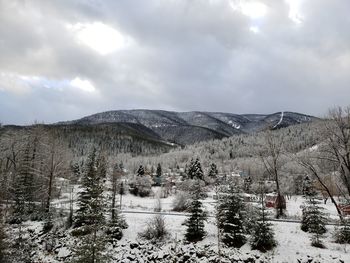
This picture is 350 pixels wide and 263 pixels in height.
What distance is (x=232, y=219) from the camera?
76.1 ft

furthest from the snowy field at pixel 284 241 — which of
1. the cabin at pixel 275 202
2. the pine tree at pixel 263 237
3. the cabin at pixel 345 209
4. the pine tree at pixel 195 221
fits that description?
the cabin at pixel 345 209

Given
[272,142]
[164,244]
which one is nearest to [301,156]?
[272,142]

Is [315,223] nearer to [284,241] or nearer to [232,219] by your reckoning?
[284,241]

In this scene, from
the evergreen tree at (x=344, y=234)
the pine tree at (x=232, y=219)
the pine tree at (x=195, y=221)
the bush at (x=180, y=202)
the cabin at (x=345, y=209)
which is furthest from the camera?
the bush at (x=180, y=202)

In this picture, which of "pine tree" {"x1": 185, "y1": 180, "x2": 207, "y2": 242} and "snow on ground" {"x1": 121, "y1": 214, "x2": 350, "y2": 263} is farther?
"pine tree" {"x1": 185, "y1": 180, "x2": 207, "y2": 242}

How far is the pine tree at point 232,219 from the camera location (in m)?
22.9

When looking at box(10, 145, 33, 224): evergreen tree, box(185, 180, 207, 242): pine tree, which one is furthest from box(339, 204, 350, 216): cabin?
box(10, 145, 33, 224): evergreen tree

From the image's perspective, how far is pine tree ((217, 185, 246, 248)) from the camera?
75.1 feet

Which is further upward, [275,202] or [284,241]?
[275,202]

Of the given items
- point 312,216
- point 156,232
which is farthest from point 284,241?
point 156,232

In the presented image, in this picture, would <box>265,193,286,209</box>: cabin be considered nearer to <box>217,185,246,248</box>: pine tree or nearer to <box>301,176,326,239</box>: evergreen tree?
<box>301,176,326,239</box>: evergreen tree

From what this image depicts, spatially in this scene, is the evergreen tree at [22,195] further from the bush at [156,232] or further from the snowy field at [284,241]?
the bush at [156,232]

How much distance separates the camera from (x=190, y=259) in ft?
72.6

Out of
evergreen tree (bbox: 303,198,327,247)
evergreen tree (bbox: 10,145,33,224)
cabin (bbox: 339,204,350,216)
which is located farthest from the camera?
evergreen tree (bbox: 10,145,33,224)
